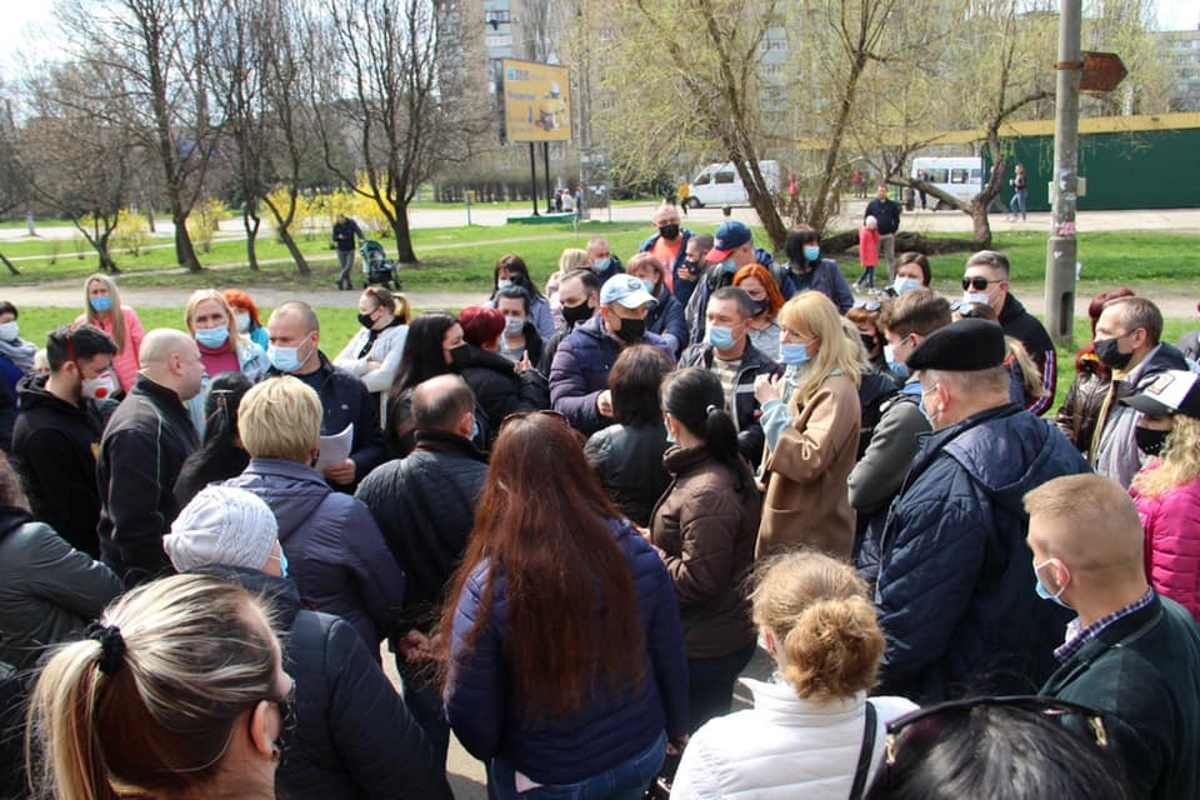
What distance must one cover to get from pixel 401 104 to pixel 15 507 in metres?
24.2

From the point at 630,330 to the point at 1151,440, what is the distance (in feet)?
9.02

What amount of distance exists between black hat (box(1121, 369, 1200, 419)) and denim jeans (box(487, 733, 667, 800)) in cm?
230

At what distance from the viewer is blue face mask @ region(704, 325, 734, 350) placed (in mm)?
4777

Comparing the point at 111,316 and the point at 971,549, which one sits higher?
the point at 111,316

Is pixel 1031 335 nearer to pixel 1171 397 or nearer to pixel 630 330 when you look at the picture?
pixel 1171 397

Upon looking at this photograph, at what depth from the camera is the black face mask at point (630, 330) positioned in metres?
5.36

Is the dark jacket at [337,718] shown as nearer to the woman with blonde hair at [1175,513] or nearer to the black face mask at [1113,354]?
the woman with blonde hair at [1175,513]

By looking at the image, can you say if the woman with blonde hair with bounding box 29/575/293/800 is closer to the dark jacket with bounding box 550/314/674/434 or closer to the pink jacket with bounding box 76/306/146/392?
the dark jacket with bounding box 550/314/674/434

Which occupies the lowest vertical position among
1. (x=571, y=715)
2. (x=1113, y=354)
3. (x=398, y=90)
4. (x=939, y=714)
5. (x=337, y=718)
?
(x=571, y=715)

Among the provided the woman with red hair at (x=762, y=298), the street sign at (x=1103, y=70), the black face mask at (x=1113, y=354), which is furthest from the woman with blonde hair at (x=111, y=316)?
the street sign at (x=1103, y=70)

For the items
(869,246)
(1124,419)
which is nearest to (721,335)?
(1124,419)

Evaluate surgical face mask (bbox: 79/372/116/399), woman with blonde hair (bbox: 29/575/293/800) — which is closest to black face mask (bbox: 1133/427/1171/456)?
woman with blonde hair (bbox: 29/575/293/800)

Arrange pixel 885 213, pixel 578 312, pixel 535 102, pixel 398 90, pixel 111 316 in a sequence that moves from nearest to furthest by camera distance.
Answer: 1. pixel 578 312
2. pixel 111 316
3. pixel 885 213
4. pixel 398 90
5. pixel 535 102

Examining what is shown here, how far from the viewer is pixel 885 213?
18.6 metres
